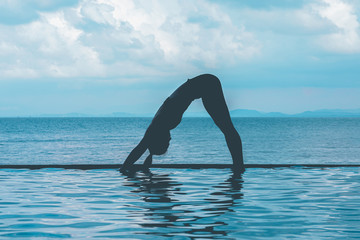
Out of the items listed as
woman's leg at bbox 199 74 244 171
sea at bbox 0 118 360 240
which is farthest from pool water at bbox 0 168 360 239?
woman's leg at bbox 199 74 244 171

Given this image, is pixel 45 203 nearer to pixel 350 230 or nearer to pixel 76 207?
pixel 76 207

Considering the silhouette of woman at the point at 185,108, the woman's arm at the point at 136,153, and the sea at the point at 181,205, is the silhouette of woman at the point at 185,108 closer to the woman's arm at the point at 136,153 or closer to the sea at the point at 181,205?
the woman's arm at the point at 136,153

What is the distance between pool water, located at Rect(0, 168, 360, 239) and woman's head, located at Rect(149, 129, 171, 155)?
73 centimetres

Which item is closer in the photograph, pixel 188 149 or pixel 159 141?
pixel 159 141

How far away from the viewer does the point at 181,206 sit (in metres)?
7.62

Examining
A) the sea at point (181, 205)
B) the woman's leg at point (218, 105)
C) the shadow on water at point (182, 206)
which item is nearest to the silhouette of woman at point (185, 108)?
the woman's leg at point (218, 105)

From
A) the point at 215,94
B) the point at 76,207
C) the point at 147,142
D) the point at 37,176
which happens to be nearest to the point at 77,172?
the point at 37,176

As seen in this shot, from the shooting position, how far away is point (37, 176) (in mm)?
12016

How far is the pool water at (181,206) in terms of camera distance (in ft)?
19.4

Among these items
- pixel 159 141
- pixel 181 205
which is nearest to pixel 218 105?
pixel 159 141

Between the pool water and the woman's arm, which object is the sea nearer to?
the pool water

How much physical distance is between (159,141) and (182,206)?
494 centimetres

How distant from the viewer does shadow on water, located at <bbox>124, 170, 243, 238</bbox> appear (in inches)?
235

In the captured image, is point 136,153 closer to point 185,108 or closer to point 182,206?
point 185,108
